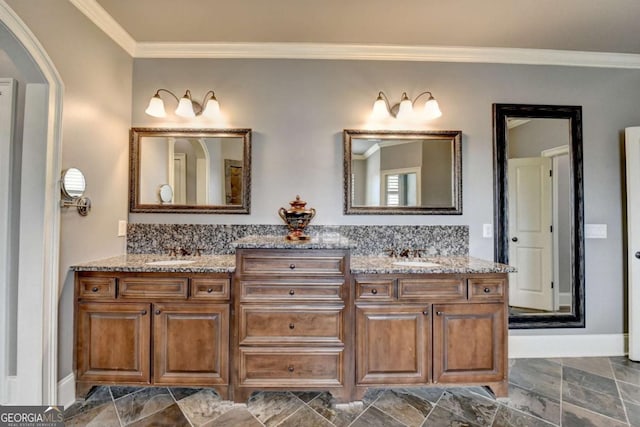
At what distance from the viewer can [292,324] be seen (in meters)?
1.81

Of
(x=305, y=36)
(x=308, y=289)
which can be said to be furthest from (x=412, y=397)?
(x=305, y=36)

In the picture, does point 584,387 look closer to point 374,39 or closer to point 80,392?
point 374,39

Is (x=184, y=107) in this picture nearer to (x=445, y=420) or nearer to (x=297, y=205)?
(x=297, y=205)

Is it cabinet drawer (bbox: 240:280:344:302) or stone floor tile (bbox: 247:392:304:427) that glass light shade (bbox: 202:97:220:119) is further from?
stone floor tile (bbox: 247:392:304:427)

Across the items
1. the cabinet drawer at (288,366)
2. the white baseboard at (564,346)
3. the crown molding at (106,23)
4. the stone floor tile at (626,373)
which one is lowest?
the stone floor tile at (626,373)

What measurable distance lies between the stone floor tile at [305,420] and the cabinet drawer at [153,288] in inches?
40.0

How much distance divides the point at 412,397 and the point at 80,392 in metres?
2.23

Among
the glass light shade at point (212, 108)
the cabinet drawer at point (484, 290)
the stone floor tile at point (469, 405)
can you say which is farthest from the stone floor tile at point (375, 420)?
the glass light shade at point (212, 108)

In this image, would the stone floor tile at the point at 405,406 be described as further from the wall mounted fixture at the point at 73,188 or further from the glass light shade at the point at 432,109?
the wall mounted fixture at the point at 73,188

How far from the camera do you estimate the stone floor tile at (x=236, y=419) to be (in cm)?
165

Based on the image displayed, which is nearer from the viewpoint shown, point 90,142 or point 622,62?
point 90,142

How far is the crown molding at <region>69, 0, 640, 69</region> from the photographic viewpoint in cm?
242

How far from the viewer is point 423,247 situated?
246cm

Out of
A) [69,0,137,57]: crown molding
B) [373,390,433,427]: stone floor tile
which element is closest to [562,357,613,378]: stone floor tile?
[373,390,433,427]: stone floor tile
